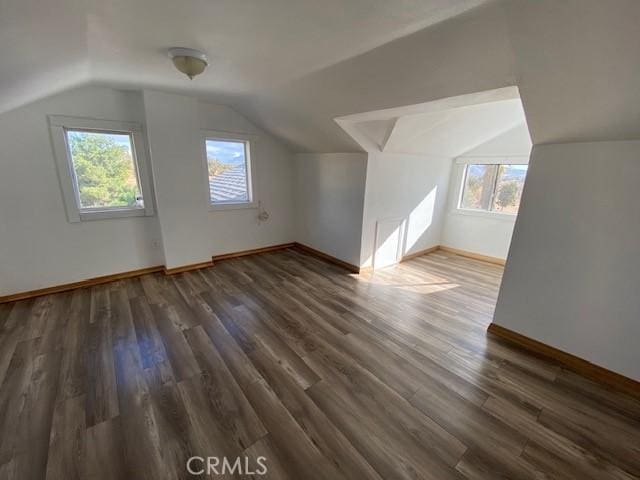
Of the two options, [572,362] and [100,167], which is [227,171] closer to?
[100,167]

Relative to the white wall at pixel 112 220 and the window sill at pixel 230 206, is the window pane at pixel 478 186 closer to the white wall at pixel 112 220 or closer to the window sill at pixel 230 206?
the white wall at pixel 112 220

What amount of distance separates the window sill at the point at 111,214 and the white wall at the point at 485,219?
15.6ft

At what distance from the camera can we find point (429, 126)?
3.04 m

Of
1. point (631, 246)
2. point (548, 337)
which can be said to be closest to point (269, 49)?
point (631, 246)

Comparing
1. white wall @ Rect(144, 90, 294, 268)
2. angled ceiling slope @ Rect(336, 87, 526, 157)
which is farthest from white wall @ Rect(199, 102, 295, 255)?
angled ceiling slope @ Rect(336, 87, 526, 157)

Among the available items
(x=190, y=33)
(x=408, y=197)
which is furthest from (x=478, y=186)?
(x=190, y=33)

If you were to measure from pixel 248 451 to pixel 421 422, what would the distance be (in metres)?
0.97

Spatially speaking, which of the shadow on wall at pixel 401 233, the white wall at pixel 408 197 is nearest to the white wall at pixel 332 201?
the white wall at pixel 408 197

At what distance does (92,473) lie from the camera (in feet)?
4.01

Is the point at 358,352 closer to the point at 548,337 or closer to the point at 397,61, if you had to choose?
the point at 548,337

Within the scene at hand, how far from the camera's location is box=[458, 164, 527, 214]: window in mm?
3969

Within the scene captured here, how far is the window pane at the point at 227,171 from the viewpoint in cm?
383

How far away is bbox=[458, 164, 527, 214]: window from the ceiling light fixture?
165 inches

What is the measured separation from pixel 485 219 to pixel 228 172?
4199 millimetres
